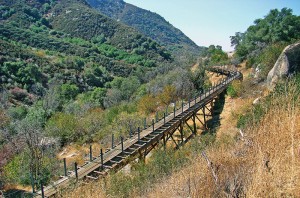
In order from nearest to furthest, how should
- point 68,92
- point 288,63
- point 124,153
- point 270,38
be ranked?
point 124,153, point 288,63, point 270,38, point 68,92

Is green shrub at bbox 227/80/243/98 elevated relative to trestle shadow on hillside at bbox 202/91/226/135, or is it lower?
elevated

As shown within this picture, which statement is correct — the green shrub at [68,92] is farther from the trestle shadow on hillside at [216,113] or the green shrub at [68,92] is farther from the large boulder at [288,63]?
the large boulder at [288,63]

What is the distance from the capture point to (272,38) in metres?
36.8

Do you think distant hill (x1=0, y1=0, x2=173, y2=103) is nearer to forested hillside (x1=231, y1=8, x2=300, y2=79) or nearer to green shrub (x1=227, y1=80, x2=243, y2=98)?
forested hillside (x1=231, y1=8, x2=300, y2=79)

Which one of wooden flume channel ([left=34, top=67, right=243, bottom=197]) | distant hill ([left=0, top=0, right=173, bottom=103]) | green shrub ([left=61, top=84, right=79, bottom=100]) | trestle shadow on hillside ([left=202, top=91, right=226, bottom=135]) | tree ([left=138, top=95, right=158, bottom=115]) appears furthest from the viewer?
distant hill ([left=0, top=0, right=173, bottom=103])

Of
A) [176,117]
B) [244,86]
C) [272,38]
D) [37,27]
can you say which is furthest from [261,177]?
[37,27]


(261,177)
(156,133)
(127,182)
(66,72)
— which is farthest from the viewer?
(66,72)

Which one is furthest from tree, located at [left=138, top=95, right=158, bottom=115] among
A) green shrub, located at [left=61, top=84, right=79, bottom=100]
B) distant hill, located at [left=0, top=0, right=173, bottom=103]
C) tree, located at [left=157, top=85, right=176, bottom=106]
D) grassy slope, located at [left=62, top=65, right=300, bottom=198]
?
distant hill, located at [left=0, top=0, right=173, bottom=103]

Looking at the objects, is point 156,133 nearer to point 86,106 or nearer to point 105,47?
point 86,106

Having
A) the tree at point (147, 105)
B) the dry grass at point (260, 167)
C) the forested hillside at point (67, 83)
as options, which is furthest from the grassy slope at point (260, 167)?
the tree at point (147, 105)

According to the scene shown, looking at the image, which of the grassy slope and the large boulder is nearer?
the grassy slope

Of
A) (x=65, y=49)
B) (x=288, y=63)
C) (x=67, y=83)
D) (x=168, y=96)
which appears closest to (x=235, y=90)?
(x=168, y=96)

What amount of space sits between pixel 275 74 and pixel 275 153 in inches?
671

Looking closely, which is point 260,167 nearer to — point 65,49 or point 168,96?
point 168,96
